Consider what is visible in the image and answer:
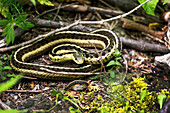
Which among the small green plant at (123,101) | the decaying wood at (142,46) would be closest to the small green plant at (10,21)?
the small green plant at (123,101)

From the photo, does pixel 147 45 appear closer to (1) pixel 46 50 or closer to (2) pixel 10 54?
(1) pixel 46 50

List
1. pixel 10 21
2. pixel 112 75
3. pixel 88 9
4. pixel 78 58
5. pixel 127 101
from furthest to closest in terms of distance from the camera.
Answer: pixel 88 9
pixel 78 58
pixel 112 75
pixel 10 21
pixel 127 101

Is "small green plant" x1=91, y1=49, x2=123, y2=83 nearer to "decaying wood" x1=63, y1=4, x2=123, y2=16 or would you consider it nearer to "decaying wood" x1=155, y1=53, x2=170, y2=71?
"decaying wood" x1=155, y1=53, x2=170, y2=71

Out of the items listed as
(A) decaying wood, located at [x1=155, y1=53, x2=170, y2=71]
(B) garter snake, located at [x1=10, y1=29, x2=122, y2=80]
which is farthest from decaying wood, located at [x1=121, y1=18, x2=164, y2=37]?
(A) decaying wood, located at [x1=155, y1=53, x2=170, y2=71]

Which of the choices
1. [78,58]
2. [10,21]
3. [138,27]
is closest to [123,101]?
[78,58]

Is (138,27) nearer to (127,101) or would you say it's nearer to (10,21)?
(127,101)

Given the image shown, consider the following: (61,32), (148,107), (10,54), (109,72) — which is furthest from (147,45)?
(10,54)
